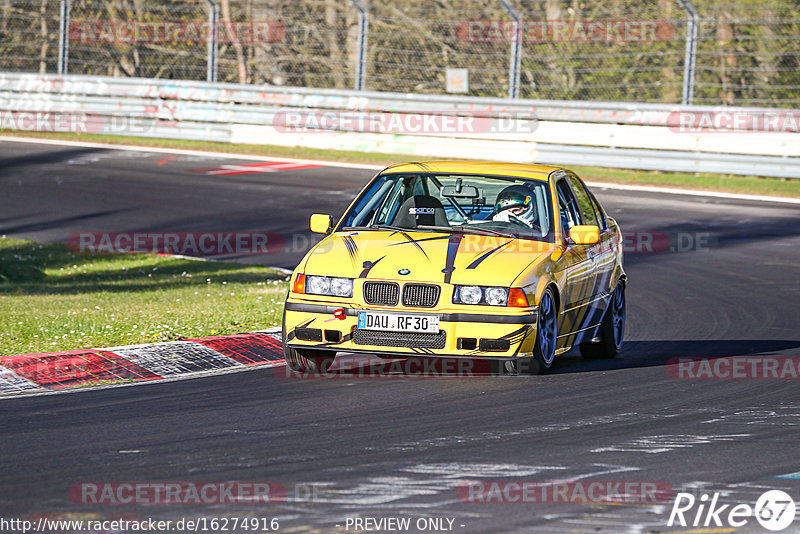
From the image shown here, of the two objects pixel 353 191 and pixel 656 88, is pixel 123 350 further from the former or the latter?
pixel 656 88

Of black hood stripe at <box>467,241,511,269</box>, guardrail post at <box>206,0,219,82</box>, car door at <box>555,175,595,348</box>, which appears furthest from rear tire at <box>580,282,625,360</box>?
guardrail post at <box>206,0,219,82</box>

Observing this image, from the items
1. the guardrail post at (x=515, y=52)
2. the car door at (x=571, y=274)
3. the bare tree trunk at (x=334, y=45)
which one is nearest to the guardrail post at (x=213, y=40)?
the bare tree trunk at (x=334, y=45)

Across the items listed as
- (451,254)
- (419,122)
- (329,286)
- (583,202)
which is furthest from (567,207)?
(419,122)

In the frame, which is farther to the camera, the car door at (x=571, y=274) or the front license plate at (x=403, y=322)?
the car door at (x=571, y=274)

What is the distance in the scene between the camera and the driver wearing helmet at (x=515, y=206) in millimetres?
9594

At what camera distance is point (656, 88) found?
26.7 m

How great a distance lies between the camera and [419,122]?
25297 mm

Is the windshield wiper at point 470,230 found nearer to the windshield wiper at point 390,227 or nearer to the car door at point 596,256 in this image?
the windshield wiper at point 390,227

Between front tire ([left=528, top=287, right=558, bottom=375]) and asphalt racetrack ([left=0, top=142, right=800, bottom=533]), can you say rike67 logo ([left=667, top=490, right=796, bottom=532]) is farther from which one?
front tire ([left=528, top=287, right=558, bottom=375])

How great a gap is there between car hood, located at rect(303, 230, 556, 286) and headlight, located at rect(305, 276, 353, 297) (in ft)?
0.14

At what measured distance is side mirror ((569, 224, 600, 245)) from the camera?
9.30m

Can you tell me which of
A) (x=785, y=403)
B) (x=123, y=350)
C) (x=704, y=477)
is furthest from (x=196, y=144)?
(x=704, y=477)

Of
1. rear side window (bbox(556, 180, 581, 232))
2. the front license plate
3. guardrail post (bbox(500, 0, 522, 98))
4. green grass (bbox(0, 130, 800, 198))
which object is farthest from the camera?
guardrail post (bbox(500, 0, 522, 98))

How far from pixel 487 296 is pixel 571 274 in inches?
45.7
